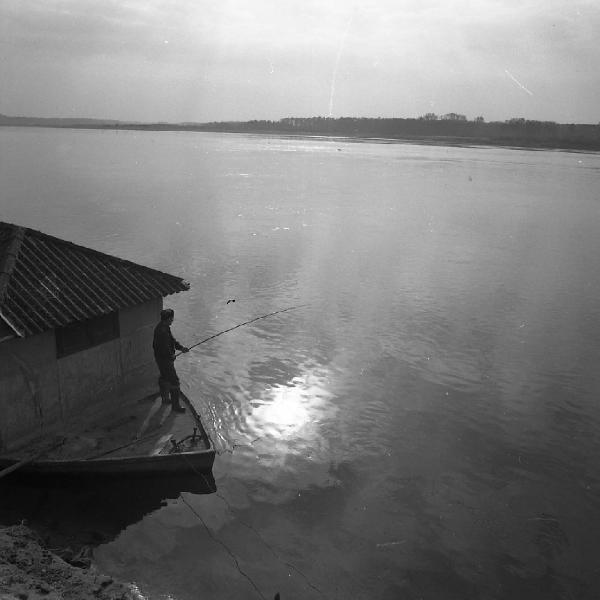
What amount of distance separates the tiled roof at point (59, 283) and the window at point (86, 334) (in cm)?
65

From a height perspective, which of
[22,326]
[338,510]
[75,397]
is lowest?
[338,510]

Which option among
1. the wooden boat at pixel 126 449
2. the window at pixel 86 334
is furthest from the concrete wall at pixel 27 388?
the wooden boat at pixel 126 449

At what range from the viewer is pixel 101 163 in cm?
10819

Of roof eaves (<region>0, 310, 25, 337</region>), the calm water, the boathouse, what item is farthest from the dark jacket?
roof eaves (<region>0, 310, 25, 337</region>)

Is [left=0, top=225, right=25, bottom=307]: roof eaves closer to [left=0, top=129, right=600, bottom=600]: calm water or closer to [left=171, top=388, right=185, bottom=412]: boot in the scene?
[left=171, top=388, right=185, bottom=412]: boot

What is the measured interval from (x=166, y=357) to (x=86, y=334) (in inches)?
74.4

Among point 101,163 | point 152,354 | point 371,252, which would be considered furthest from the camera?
point 101,163

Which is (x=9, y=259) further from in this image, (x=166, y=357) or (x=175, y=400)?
(x=175, y=400)

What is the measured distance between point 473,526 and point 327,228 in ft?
123

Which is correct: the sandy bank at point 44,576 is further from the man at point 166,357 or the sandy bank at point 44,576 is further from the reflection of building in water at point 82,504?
the man at point 166,357

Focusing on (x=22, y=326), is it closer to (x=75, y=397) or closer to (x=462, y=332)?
(x=75, y=397)

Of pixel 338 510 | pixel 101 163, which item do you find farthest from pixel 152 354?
pixel 101 163

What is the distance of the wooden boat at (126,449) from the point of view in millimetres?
11141

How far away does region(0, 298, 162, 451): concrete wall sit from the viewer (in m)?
11.1
